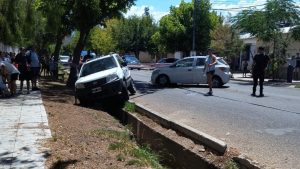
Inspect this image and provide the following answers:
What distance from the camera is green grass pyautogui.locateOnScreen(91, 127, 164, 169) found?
7.83 metres

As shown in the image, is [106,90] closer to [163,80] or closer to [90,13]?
[90,13]

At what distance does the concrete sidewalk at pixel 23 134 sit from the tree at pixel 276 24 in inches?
833

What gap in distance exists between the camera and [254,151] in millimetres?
8078

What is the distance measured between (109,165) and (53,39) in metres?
40.2

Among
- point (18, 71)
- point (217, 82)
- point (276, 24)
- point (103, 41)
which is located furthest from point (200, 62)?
point (103, 41)

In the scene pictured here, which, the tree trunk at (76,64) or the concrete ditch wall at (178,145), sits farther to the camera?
the tree trunk at (76,64)

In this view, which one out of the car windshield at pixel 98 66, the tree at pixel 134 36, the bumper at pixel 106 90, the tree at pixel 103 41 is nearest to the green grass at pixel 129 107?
Answer: the bumper at pixel 106 90

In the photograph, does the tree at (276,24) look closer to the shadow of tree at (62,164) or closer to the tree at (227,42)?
the tree at (227,42)

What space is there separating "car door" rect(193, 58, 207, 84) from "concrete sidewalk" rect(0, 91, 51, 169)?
10093 millimetres

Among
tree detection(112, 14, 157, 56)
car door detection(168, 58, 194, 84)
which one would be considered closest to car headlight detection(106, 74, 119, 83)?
car door detection(168, 58, 194, 84)

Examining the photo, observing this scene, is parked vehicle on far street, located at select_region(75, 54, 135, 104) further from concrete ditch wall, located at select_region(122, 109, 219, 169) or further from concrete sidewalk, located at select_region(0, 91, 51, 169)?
concrete ditch wall, located at select_region(122, 109, 219, 169)

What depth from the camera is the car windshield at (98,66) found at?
17.7m

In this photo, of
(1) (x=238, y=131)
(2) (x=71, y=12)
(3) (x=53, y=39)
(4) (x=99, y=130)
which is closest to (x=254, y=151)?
(1) (x=238, y=131)

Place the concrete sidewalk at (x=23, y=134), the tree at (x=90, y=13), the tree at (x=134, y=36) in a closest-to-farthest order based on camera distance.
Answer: the concrete sidewalk at (x=23, y=134)
the tree at (x=90, y=13)
the tree at (x=134, y=36)
